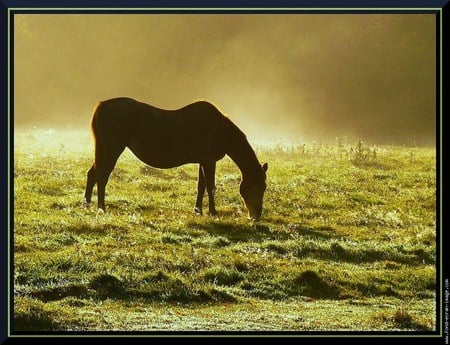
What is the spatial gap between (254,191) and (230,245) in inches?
47.2

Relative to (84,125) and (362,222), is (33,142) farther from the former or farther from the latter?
(362,222)

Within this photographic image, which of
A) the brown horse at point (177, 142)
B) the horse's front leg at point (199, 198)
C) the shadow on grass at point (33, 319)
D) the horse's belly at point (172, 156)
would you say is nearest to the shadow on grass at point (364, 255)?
the brown horse at point (177, 142)

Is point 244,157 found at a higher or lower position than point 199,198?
higher

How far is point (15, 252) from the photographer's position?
10.9m

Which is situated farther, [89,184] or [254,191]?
[254,191]

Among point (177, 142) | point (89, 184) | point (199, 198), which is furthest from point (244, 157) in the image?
point (89, 184)

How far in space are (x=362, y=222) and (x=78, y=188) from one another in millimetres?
→ 5187

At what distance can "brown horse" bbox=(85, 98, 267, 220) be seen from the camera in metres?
12.0

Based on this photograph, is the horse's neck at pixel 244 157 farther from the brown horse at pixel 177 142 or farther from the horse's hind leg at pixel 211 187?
the horse's hind leg at pixel 211 187

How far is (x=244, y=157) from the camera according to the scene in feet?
40.2

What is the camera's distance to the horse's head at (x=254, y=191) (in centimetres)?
1212

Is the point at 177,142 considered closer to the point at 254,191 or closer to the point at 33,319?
the point at 254,191

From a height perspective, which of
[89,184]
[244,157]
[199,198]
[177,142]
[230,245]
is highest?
[177,142]
